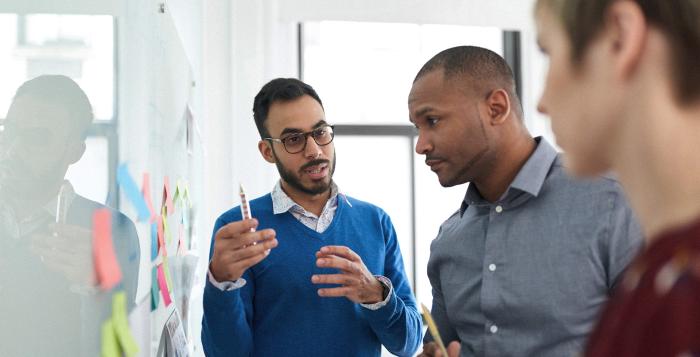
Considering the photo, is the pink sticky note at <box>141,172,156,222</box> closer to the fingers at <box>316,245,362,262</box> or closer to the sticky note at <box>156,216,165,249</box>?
the sticky note at <box>156,216,165,249</box>

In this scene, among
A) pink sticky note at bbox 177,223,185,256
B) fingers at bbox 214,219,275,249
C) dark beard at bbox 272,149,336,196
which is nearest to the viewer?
fingers at bbox 214,219,275,249

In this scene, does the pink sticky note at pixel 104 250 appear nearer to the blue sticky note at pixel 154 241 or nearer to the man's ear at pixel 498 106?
the blue sticky note at pixel 154 241

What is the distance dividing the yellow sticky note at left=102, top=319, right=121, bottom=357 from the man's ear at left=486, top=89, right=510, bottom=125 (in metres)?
0.87

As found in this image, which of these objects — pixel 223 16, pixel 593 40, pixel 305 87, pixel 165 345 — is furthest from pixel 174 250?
pixel 223 16

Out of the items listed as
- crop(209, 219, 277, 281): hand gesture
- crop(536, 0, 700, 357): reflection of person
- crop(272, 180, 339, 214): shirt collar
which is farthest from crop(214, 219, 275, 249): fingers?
crop(536, 0, 700, 357): reflection of person

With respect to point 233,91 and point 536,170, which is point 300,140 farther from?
point 233,91

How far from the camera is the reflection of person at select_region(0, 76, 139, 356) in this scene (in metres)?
0.66

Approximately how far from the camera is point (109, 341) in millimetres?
977

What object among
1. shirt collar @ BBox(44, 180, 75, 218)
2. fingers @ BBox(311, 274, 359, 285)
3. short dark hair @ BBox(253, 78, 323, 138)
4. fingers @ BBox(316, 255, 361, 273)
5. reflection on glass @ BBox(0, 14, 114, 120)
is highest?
short dark hair @ BBox(253, 78, 323, 138)

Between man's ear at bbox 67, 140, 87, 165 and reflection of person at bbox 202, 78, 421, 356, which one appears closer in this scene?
man's ear at bbox 67, 140, 87, 165

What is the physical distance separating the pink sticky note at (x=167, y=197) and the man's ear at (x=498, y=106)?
713mm

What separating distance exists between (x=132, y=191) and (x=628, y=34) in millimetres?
829

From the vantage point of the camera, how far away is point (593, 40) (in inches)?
20.5

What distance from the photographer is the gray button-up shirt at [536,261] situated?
1.25 meters
